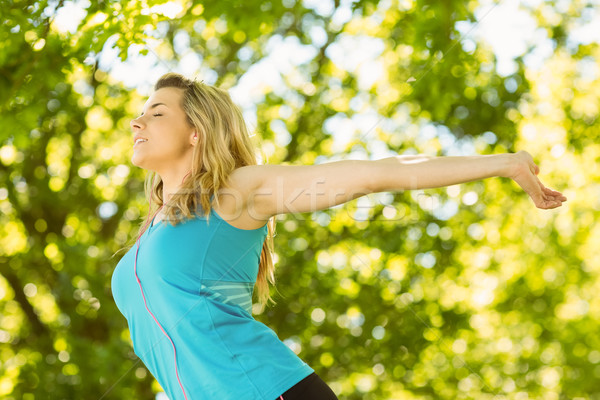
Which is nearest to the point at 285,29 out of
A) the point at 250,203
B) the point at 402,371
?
the point at 402,371

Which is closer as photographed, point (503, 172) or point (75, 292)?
point (503, 172)

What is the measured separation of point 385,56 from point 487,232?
2.48 metres

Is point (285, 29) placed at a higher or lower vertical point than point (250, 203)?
lower

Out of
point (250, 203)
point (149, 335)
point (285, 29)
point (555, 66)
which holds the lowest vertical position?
point (555, 66)

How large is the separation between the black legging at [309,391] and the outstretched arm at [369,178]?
44 cm

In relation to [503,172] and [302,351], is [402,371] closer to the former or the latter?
[302,351]

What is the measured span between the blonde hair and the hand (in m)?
0.77

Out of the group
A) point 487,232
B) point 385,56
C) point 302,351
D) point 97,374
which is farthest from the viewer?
point 487,232

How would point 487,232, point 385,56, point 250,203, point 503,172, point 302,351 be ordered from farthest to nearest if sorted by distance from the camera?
point 487,232, point 385,56, point 302,351, point 250,203, point 503,172

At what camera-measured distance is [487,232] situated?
23.6 ft

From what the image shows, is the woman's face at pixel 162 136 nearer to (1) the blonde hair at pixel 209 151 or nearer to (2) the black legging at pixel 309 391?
(1) the blonde hair at pixel 209 151

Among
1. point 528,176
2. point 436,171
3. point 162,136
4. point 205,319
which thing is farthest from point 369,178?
point 162,136

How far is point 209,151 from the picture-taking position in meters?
1.79

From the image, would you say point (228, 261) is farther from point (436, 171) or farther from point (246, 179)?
point (436, 171)
